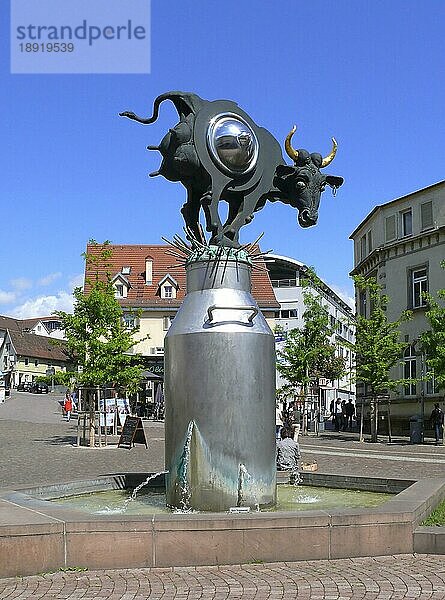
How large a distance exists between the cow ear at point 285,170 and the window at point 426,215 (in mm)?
30084

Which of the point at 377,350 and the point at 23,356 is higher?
the point at 23,356

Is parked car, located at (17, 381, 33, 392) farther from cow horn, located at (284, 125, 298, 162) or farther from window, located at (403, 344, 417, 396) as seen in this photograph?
cow horn, located at (284, 125, 298, 162)

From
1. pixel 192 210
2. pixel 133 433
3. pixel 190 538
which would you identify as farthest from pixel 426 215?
pixel 190 538

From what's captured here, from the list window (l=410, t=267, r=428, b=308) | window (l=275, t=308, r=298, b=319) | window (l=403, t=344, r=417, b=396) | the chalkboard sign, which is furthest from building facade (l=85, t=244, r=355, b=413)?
the chalkboard sign

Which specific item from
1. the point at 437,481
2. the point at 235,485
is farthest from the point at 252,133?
the point at 437,481

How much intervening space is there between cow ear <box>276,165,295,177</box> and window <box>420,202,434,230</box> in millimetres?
30084

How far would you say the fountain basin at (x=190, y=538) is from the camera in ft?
Result: 24.2

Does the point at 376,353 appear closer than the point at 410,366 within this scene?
Yes

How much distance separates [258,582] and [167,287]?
57551mm

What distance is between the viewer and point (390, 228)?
141 feet

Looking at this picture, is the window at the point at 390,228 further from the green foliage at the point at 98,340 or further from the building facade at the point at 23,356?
the building facade at the point at 23,356

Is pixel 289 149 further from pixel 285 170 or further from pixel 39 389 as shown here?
pixel 39 389

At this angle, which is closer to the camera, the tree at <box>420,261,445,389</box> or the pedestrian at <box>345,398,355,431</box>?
the tree at <box>420,261,445,389</box>

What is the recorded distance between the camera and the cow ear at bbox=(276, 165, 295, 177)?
10.9m
